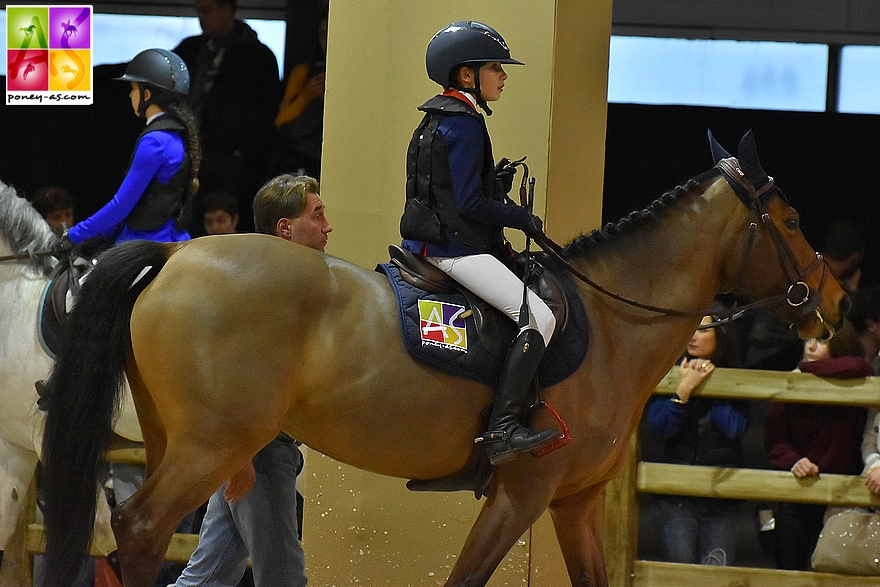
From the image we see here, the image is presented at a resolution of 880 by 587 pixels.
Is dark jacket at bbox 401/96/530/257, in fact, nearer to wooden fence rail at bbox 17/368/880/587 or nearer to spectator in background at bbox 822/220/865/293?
wooden fence rail at bbox 17/368/880/587

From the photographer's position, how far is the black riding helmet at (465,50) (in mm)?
3623

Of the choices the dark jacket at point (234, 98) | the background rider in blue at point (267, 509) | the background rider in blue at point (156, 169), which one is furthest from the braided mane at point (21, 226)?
the dark jacket at point (234, 98)

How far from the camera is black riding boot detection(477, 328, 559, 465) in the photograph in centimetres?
342

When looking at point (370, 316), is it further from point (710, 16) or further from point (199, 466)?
point (710, 16)

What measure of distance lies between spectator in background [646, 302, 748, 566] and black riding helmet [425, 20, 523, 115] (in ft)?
6.60

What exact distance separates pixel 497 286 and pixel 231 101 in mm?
4552

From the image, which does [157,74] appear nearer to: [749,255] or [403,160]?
[403,160]

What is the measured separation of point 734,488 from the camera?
4.89 meters

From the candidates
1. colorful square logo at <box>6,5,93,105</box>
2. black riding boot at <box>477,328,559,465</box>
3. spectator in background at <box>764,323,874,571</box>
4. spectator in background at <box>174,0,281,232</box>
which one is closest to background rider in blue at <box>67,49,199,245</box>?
colorful square logo at <box>6,5,93,105</box>

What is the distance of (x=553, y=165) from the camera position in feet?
16.0

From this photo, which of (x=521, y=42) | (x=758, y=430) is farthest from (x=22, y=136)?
(x=758, y=430)

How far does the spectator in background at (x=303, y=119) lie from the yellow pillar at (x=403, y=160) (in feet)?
7.33

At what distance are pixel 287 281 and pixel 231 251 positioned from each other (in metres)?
0.21

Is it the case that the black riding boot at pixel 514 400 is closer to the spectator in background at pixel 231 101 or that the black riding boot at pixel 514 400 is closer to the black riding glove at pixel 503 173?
the black riding glove at pixel 503 173
